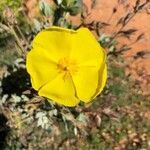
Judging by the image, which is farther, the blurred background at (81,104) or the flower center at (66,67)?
the blurred background at (81,104)

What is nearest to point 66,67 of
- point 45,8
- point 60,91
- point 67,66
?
point 67,66

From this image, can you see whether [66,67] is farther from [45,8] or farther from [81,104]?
[81,104]

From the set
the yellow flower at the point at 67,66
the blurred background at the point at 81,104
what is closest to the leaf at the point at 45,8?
the blurred background at the point at 81,104

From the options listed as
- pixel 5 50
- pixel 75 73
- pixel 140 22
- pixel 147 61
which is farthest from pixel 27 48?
pixel 140 22

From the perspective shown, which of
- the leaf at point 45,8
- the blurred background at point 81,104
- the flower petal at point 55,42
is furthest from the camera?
the blurred background at point 81,104

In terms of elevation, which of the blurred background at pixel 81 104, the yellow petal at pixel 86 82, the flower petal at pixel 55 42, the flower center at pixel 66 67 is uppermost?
the flower petal at pixel 55 42

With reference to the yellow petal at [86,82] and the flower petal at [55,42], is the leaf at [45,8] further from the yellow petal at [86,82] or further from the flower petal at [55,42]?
the yellow petal at [86,82]

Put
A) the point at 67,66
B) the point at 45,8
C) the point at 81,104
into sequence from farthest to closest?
the point at 81,104 → the point at 45,8 → the point at 67,66
